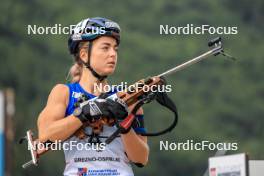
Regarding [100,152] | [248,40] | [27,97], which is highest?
[248,40]

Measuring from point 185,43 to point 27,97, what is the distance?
893cm

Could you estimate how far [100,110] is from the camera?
811 centimetres

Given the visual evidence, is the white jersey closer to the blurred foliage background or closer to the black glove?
the black glove

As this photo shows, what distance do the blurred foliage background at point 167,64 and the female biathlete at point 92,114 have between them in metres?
39.1

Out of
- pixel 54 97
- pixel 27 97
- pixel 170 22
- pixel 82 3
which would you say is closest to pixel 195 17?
pixel 170 22

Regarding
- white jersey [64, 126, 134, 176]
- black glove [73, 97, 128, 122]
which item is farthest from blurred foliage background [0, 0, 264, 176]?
black glove [73, 97, 128, 122]

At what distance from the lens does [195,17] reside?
55062mm

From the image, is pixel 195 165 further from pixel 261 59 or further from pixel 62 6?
pixel 62 6

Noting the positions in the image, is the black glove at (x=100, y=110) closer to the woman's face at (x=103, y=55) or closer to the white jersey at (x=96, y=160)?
the white jersey at (x=96, y=160)

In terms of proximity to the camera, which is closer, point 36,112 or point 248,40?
point 36,112

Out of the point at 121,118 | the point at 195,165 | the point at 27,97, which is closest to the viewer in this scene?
the point at 121,118

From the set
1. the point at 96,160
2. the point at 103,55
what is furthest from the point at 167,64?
the point at 96,160

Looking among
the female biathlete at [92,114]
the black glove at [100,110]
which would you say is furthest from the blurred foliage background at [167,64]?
the black glove at [100,110]

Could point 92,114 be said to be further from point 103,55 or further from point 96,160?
point 103,55
